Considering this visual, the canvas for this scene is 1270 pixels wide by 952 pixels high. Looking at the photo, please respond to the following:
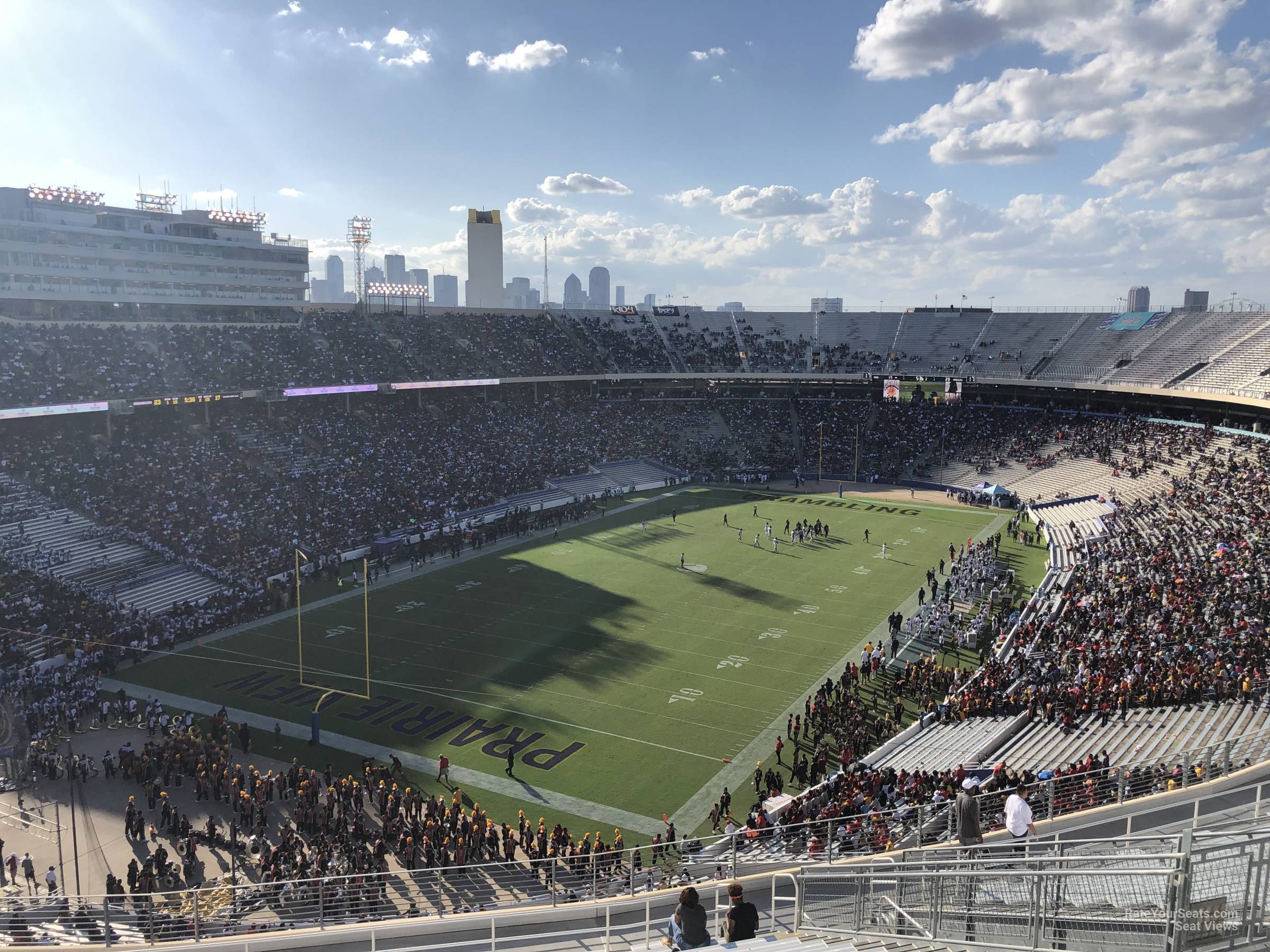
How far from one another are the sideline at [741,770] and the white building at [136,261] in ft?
158

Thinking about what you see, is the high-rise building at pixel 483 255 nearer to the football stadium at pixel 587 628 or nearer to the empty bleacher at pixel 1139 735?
the football stadium at pixel 587 628

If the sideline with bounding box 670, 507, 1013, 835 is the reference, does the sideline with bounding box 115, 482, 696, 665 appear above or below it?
above

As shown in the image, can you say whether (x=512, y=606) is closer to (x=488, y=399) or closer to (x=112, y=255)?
(x=488, y=399)

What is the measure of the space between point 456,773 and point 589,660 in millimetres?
8548

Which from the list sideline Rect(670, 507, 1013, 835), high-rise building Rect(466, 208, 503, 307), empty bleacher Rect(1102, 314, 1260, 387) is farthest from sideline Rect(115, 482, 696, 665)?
high-rise building Rect(466, 208, 503, 307)

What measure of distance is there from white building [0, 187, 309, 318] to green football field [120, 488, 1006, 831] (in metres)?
30.8

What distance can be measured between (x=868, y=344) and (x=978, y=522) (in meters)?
34.2

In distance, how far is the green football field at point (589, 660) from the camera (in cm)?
2402

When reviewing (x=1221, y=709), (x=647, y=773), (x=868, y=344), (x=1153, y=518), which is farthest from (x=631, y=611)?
(x=868, y=344)

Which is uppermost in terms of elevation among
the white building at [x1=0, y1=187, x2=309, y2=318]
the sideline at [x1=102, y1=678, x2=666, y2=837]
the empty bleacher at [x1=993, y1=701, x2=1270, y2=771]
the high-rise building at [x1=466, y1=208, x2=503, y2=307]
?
the high-rise building at [x1=466, y1=208, x2=503, y2=307]

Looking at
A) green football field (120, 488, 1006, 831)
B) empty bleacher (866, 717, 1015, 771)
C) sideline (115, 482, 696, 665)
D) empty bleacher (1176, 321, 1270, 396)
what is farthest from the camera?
empty bleacher (1176, 321, 1270, 396)

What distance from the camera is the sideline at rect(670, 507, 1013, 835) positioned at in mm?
21172

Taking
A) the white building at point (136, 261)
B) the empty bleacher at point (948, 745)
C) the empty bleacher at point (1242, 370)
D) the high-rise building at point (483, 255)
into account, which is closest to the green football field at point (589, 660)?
the empty bleacher at point (948, 745)

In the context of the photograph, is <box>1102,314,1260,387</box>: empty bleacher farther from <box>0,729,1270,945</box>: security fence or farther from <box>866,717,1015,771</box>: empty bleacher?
<box>0,729,1270,945</box>: security fence
